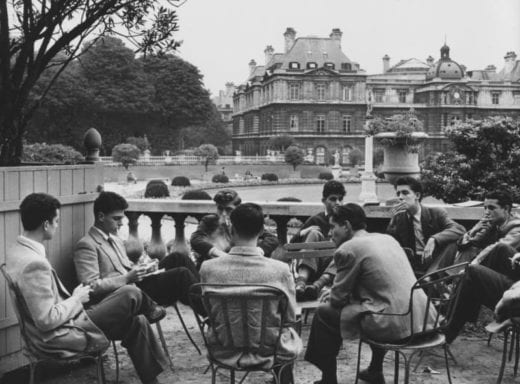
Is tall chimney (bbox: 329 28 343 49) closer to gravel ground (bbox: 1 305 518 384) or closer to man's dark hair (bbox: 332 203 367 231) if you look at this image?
gravel ground (bbox: 1 305 518 384)

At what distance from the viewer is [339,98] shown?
194ft

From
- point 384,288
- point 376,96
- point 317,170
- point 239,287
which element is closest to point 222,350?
point 239,287

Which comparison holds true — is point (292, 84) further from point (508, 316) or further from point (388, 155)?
point (508, 316)

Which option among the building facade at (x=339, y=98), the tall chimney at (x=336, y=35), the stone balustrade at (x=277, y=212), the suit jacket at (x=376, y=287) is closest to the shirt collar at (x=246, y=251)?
the suit jacket at (x=376, y=287)

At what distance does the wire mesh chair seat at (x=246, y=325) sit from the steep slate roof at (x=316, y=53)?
57.1 meters

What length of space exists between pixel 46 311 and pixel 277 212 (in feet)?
10.9

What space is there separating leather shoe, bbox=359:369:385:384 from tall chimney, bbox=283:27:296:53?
61077 mm

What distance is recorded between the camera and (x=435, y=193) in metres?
14.9

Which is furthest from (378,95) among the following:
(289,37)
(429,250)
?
(429,250)

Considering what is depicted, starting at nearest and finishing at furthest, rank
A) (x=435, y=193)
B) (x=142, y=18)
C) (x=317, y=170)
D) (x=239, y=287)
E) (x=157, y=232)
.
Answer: (x=239, y=287) < (x=142, y=18) < (x=157, y=232) < (x=435, y=193) < (x=317, y=170)

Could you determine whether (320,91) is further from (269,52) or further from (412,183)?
(412,183)

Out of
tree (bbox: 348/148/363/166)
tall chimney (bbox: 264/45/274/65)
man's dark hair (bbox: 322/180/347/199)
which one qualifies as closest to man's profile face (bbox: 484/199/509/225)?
man's dark hair (bbox: 322/180/347/199)

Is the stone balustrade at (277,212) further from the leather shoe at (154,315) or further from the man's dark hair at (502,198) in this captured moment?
the leather shoe at (154,315)

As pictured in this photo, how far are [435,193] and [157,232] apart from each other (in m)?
9.39
